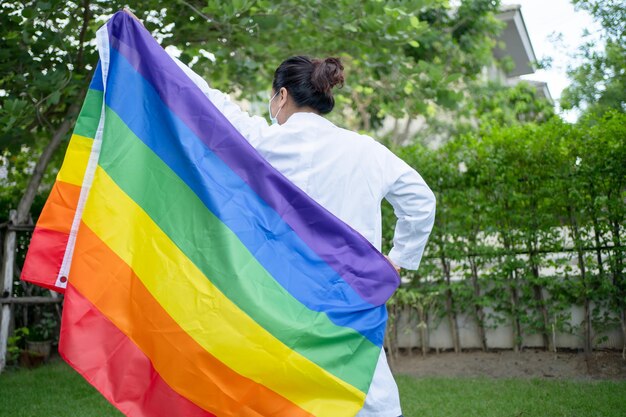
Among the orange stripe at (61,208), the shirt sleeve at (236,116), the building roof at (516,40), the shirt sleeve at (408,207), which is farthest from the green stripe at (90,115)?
the building roof at (516,40)

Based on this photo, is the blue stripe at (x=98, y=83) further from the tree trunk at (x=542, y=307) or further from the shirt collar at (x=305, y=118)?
the tree trunk at (x=542, y=307)

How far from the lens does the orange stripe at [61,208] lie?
3.05 m

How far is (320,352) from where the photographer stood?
8.59 feet

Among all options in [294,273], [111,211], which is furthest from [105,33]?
[294,273]

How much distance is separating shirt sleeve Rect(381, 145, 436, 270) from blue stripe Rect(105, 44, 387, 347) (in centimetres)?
29

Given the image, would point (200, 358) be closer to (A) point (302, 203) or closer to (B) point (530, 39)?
(A) point (302, 203)

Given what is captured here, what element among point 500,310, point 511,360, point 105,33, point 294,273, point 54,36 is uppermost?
point 54,36

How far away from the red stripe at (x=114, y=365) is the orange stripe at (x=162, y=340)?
30 millimetres

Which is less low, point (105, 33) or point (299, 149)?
point (105, 33)

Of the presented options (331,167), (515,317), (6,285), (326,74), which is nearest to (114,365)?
(331,167)

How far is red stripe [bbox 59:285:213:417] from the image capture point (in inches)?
102

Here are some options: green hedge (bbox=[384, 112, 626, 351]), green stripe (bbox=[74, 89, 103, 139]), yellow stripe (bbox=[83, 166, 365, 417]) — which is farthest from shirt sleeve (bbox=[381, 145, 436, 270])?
green hedge (bbox=[384, 112, 626, 351])

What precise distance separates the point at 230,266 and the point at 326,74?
887mm

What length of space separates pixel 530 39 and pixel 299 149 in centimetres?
2123
